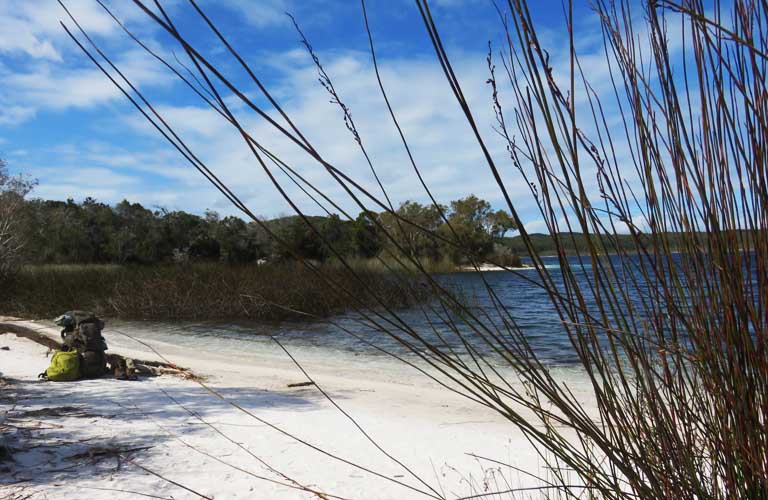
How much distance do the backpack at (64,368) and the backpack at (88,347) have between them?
0.12 meters

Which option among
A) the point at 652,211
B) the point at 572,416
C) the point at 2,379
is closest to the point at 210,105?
the point at 572,416

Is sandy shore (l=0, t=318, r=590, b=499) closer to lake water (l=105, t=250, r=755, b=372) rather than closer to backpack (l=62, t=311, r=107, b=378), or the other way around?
backpack (l=62, t=311, r=107, b=378)

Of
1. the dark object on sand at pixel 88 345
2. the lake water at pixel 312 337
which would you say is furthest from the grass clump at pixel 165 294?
the dark object on sand at pixel 88 345

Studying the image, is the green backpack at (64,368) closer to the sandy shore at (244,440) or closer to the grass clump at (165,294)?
the sandy shore at (244,440)

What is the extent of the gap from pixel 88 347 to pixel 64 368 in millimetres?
437

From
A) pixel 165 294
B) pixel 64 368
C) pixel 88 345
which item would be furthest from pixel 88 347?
pixel 165 294

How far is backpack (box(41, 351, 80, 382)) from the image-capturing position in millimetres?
6086

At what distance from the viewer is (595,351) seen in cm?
97

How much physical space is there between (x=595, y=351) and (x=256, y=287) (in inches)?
637

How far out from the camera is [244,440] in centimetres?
406

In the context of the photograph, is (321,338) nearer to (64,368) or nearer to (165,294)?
(64,368)

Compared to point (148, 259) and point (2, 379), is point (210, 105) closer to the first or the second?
point (2, 379)

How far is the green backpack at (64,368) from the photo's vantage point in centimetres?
609

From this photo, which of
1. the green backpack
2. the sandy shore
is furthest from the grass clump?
the sandy shore
